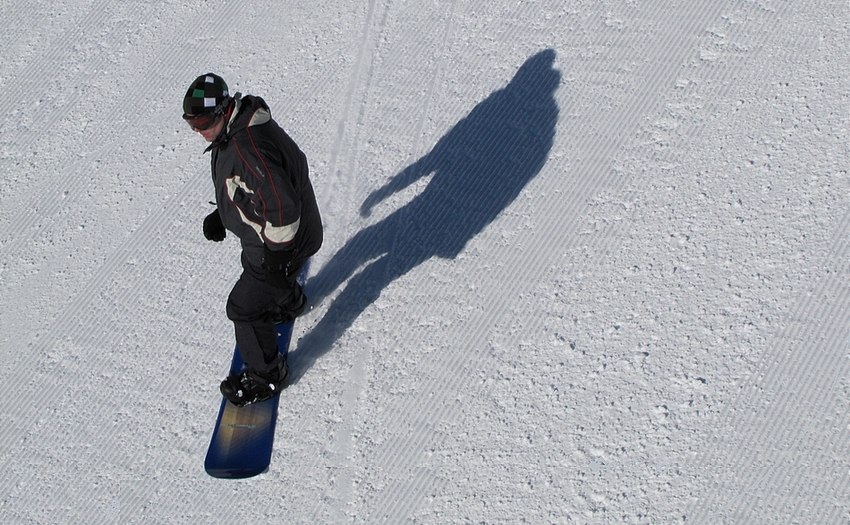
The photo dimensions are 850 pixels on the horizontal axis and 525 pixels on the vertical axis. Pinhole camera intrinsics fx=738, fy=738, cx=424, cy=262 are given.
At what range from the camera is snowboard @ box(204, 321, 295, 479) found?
10.1 ft

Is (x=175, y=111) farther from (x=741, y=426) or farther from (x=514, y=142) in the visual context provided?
(x=741, y=426)

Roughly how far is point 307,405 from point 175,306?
0.86m

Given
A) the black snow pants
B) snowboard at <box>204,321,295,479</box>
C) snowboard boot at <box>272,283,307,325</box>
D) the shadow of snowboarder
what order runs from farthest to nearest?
the shadow of snowboarder → snowboard boot at <box>272,283,307,325</box> → snowboard at <box>204,321,295,479</box> → the black snow pants

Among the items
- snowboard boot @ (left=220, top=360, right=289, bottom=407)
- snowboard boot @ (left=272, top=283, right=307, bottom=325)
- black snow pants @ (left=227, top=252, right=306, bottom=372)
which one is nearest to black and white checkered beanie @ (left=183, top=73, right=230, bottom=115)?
black snow pants @ (left=227, top=252, right=306, bottom=372)

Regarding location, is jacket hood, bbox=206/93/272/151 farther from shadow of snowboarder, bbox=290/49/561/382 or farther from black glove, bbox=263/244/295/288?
shadow of snowboarder, bbox=290/49/561/382

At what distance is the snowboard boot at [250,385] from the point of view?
10.4 feet

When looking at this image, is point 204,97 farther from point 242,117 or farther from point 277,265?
point 277,265

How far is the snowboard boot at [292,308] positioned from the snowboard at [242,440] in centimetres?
35

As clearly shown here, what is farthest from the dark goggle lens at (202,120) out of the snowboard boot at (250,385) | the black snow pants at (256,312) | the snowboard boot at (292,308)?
the snowboard boot at (250,385)

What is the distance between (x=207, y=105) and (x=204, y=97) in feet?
0.09

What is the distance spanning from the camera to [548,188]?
3.65m

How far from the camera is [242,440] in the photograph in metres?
3.13

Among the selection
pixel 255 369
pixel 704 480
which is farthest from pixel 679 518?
pixel 255 369

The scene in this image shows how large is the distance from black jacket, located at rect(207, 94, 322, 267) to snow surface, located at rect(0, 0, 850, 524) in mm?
859
